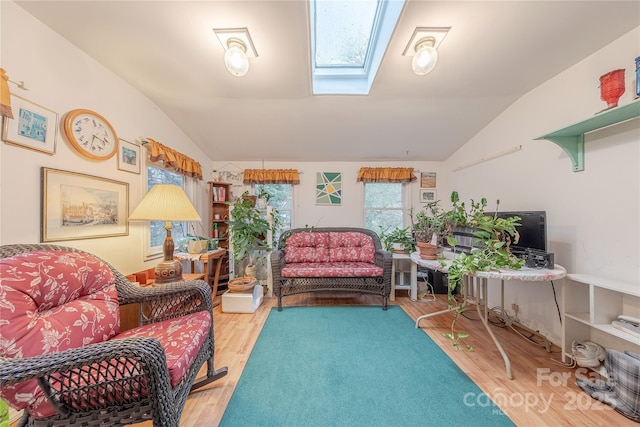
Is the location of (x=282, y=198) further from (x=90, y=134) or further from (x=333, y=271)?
(x=90, y=134)

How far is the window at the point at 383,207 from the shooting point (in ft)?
12.4

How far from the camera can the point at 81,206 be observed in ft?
5.45

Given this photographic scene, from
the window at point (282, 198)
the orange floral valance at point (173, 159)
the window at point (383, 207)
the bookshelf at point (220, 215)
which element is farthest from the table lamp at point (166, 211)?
the window at point (383, 207)

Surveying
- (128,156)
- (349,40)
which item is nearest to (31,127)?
(128,156)

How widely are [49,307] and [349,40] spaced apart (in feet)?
8.78

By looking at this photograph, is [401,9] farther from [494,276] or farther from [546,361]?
[546,361]

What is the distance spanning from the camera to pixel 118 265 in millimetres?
1947

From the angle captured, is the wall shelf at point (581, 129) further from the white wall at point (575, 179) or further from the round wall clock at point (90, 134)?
the round wall clock at point (90, 134)

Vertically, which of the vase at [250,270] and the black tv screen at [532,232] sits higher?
the black tv screen at [532,232]

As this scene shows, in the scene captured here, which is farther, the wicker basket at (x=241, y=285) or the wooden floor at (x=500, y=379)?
the wicker basket at (x=241, y=285)

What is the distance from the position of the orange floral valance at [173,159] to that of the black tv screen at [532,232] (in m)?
3.46

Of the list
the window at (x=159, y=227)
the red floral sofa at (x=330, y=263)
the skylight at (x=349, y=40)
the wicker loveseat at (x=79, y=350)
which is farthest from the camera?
the red floral sofa at (x=330, y=263)

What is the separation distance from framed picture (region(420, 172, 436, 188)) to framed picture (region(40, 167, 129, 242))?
3852 mm

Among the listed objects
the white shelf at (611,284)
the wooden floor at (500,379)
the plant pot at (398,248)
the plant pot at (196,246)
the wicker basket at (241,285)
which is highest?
the plant pot at (196,246)
